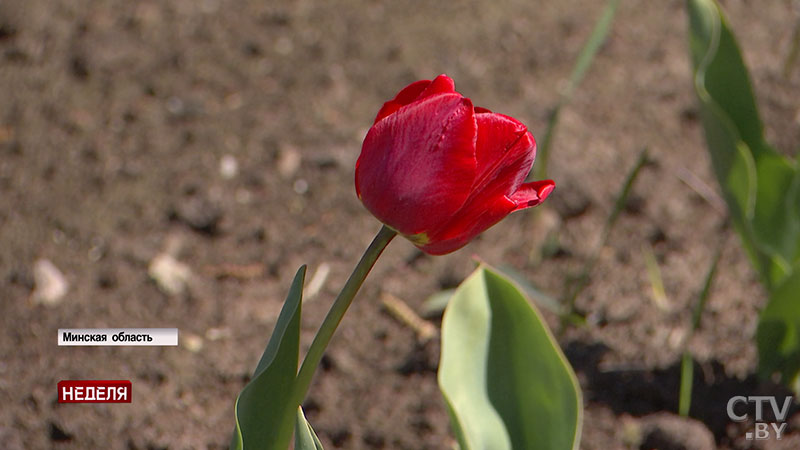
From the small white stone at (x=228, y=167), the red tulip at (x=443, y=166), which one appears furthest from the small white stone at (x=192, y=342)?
the red tulip at (x=443, y=166)

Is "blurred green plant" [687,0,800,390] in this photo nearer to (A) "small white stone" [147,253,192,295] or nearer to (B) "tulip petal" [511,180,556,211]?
(B) "tulip petal" [511,180,556,211]

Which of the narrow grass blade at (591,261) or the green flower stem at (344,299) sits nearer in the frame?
the green flower stem at (344,299)

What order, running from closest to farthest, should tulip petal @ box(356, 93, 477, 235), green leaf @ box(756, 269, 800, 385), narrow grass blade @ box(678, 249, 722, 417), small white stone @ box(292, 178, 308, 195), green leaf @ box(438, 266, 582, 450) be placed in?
tulip petal @ box(356, 93, 477, 235)
green leaf @ box(438, 266, 582, 450)
green leaf @ box(756, 269, 800, 385)
narrow grass blade @ box(678, 249, 722, 417)
small white stone @ box(292, 178, 308, 195)

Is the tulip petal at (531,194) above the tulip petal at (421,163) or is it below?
below

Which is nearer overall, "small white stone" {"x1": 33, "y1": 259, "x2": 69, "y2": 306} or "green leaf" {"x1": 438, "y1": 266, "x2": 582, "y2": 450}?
"green leaf" {"x1": 438, "y1": 266, "x2": 582, "y2": 450}

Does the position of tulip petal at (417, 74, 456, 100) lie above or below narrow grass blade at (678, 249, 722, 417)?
above

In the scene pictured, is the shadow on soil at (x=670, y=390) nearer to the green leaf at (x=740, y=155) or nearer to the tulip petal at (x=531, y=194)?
the green leaf at (x=740, y=155)

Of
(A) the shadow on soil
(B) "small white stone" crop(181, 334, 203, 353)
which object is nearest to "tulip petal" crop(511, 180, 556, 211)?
(A) the shadow on soil
